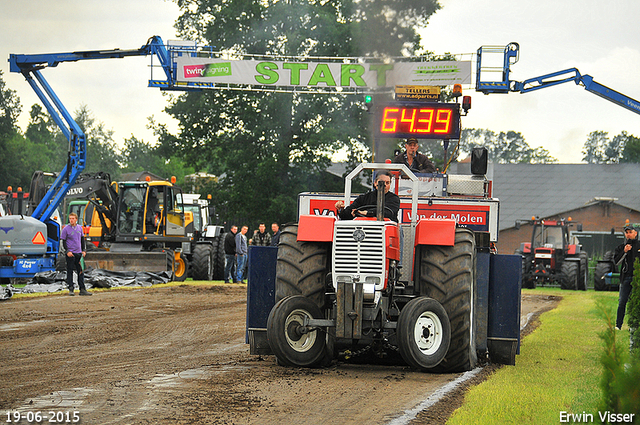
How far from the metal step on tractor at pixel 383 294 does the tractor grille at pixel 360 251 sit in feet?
0.03

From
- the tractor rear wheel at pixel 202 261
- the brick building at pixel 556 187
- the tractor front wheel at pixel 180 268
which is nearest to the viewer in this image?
the tractor front wheel at pixel 180 268

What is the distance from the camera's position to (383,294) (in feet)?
27.2

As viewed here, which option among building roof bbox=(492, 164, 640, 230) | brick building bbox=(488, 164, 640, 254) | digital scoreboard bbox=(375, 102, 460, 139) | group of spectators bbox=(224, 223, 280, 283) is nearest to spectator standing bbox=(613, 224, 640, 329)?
digital scoreboard bbox=(375, 102, 460, 139)

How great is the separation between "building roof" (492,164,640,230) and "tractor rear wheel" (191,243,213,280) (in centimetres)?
3338

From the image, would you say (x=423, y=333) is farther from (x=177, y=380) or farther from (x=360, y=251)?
(x=177, y=380)

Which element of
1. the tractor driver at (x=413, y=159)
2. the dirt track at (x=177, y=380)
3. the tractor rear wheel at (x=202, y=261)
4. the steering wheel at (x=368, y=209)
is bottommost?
the dirt track at (x=177, y=380)

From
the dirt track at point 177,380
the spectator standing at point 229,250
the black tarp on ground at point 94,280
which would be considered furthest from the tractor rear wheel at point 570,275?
the dirt track at point 177,380

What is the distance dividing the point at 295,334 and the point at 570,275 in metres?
25.1

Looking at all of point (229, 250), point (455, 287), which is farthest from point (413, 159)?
point (229, 250)

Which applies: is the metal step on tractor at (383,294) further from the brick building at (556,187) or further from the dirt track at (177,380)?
the brick building at (556,187)

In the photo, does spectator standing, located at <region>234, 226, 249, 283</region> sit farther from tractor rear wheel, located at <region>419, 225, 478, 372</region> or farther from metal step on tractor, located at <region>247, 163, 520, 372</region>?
tractor rear wheel, located at <region>419, 225, 478, 372</region>

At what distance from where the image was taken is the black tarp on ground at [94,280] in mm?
19531

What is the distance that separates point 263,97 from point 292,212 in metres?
6.04

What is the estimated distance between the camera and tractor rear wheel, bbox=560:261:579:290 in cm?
3116
